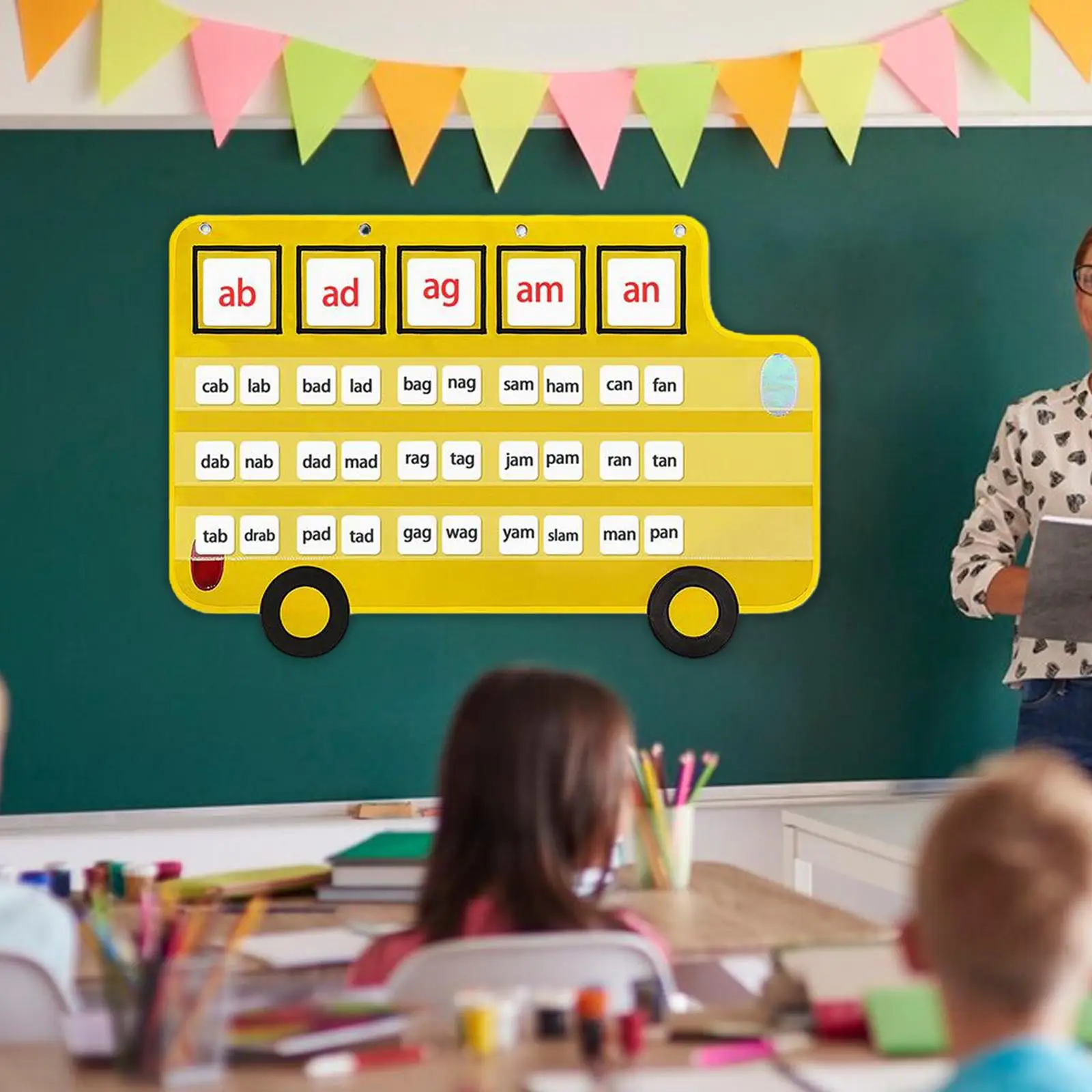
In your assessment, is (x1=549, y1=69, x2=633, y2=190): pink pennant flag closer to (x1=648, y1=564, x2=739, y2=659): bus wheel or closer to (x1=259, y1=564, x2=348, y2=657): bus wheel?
(x1=648, y1=564, x2=739, y2=659): bus wheel

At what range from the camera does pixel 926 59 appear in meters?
3.19

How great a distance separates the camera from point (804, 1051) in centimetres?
122

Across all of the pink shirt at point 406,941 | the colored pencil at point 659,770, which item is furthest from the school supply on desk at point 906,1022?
the colored pencil at point 659,770

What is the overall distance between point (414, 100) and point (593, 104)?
1.13 ft

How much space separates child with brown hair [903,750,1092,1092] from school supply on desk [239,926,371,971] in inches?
31.3

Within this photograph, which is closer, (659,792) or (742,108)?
(659,792)

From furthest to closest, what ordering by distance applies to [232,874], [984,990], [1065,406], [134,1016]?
[1065,406]
[232,874]
[134,1016]
[984,990]

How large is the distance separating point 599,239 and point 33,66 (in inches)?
44.0

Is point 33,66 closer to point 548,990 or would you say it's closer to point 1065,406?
point 1065,406

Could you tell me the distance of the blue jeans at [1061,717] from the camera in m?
2.86

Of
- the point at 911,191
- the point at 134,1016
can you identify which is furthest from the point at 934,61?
the point at 134,1016

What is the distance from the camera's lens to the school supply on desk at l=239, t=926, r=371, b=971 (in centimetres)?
158

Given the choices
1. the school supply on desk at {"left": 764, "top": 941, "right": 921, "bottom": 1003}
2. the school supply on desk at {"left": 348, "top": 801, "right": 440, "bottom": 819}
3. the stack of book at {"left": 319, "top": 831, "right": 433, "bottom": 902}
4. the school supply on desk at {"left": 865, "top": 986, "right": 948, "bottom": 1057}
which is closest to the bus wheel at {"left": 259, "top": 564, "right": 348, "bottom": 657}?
the school supply on desk at {"left": 348, "top": 801, "right": 440, "bottom": 819}

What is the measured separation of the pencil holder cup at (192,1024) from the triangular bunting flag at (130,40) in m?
2.32
